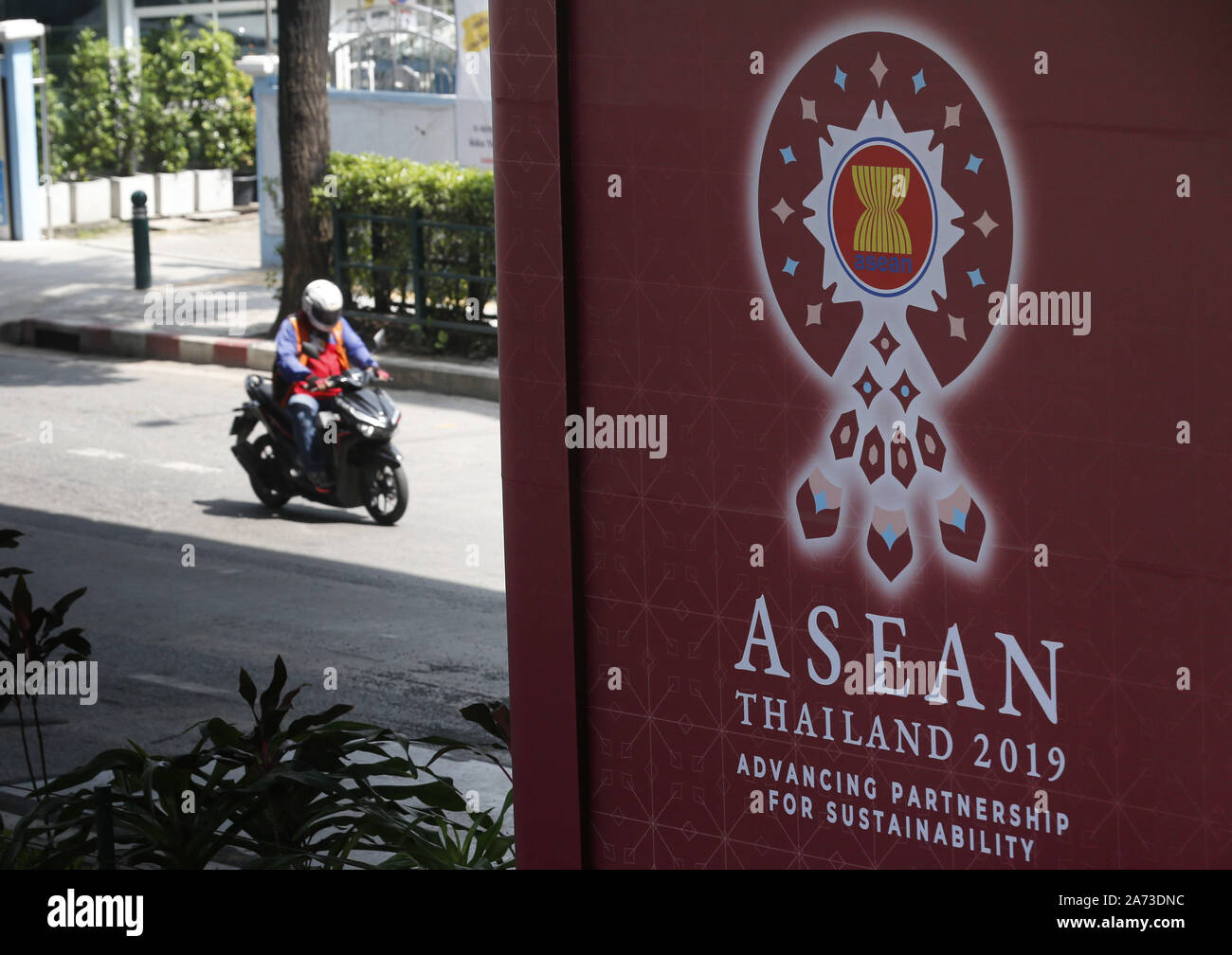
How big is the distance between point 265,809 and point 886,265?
289cm

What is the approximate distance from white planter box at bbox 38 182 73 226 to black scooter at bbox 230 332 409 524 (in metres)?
13.0

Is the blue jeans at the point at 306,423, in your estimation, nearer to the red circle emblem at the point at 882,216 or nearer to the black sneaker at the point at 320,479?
the black sneaker at the point at 320,479

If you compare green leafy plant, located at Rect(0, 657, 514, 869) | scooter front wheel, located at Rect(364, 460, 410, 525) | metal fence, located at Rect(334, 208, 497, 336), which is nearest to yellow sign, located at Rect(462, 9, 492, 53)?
metal fence, located at Rect(334, 208, 497, 336)

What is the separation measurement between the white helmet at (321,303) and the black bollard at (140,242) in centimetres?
861

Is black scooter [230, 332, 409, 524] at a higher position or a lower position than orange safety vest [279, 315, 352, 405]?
lower

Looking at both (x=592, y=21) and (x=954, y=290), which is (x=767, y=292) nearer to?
(x=954, y=290)

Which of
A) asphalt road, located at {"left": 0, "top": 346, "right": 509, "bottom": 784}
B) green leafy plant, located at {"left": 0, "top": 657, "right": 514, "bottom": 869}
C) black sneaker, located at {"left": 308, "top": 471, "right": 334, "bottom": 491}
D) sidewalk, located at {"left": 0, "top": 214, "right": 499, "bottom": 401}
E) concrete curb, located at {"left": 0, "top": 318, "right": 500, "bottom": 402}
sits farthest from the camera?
sidewalk, located at {"left": 0, "top": 214, "right": 499, "bottom": 401}

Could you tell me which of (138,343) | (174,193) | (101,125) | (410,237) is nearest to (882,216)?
(410,237)

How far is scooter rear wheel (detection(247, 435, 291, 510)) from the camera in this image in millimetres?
12578

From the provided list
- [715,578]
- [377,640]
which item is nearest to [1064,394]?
[715,578]

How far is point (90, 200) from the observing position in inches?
990

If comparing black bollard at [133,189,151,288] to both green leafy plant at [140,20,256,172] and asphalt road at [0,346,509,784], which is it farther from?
green leafy plant at [140,20,256,172]
